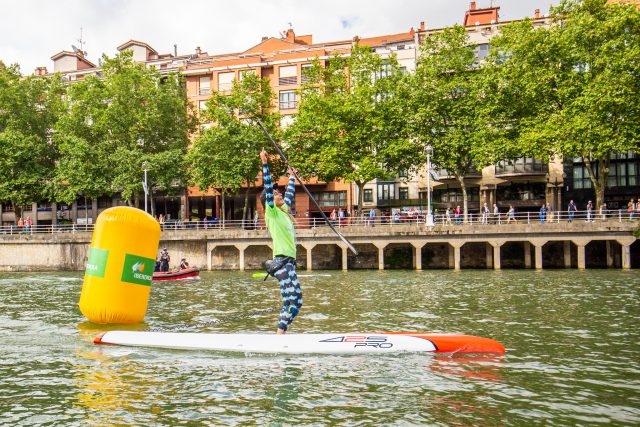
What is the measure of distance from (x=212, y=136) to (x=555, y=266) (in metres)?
29.6

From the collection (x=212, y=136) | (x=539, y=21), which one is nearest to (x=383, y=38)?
(x=539, y=21)

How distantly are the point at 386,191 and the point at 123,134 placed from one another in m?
26.4

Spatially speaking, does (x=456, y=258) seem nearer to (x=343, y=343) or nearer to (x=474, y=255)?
(x=474, y=255)

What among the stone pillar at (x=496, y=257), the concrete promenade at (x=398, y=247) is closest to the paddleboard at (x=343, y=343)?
the concrete promenade at (x=398, y=247)

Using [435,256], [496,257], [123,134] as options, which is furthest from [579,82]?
[123,134]

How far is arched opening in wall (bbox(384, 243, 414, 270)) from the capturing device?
44469 millimetres

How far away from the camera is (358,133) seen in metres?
49.0

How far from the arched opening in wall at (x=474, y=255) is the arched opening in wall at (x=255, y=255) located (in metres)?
14.7

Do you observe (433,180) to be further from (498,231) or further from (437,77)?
(498,231)

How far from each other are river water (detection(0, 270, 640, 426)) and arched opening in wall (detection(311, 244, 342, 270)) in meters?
27.6

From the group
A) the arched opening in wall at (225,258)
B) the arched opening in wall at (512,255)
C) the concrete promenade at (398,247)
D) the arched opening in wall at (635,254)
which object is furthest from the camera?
the arched opening in wall at (225,258)

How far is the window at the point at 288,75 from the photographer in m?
60.1

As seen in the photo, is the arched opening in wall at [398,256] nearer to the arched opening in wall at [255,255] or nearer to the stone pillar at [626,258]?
the arched opening in wall at [255,255]

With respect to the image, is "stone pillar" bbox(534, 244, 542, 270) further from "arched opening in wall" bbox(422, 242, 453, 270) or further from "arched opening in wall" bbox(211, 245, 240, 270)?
"arched opening in wall" bbox(211, 245, 240, 270)
